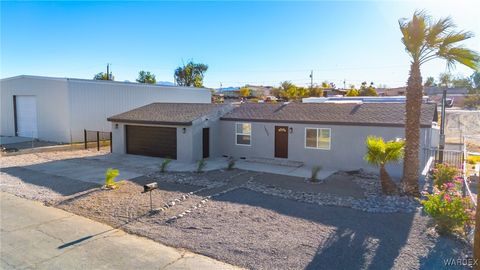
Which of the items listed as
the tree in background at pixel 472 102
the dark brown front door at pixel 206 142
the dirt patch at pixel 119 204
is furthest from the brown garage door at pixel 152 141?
the tree in background at pixel 472 102

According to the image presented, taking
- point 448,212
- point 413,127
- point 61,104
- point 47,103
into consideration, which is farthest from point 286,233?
point 47,103

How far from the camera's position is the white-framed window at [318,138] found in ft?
50.9

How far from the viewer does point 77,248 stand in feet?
21.9

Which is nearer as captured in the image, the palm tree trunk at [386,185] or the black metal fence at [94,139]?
the palm tree trunk at [386,185]

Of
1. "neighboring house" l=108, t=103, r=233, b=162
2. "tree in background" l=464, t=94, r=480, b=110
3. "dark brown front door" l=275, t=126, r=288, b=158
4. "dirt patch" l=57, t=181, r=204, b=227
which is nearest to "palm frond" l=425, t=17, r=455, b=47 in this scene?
"dark brown front door" l=275, t=126, r=288, b=158

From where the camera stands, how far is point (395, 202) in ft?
32.3

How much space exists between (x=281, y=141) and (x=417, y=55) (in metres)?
7.74

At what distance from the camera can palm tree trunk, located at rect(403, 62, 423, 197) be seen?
10.5 metres

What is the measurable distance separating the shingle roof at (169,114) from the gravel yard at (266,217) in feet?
13.5

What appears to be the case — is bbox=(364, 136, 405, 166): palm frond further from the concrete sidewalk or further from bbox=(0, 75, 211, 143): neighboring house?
bbox=(0, 75, 211, 143): neighboring house

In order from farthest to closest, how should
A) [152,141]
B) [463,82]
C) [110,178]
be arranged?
[463,82] < [152,141] < [110,178]

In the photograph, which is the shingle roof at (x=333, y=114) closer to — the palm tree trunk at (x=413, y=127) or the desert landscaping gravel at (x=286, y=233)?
the palm tree trunk at (x=413, y=127)

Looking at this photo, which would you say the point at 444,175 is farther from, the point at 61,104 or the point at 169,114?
the point at 61,104

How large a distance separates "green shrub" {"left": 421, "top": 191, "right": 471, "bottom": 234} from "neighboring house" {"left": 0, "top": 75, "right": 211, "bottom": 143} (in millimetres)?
22030
